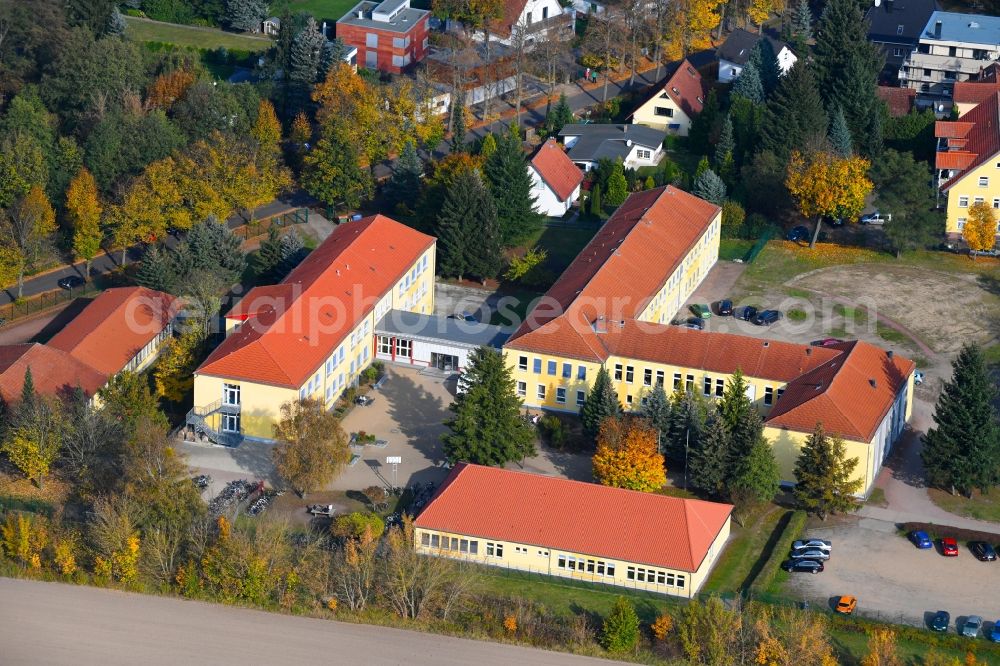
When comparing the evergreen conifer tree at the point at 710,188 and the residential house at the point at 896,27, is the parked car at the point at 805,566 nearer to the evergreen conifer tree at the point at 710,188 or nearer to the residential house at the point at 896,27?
the evergreen conifer tree at the point at 710,188

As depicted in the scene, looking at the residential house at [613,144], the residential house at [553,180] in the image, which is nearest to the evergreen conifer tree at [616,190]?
the residential house at [553,180]

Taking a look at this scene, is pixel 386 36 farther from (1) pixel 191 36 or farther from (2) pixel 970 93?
(2) pixel 970 93

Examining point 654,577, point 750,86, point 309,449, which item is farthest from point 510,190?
point 654,577

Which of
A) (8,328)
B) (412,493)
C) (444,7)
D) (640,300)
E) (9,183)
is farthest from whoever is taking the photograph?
(444,7)

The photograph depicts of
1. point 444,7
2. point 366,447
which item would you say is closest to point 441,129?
point 444,7

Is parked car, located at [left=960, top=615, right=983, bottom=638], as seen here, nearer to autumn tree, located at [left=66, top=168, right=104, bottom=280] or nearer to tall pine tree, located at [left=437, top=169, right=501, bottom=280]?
tall pine tree, located at [left=437, top=169, right=501, bottom=280]

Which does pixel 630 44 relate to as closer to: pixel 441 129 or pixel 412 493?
pixel 441 129
